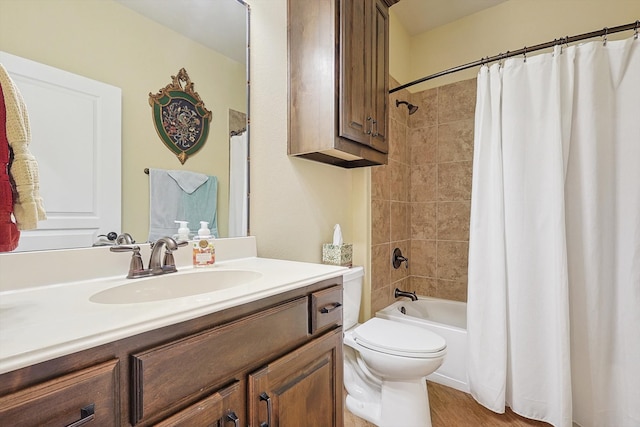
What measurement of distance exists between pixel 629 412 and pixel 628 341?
317 millimetres

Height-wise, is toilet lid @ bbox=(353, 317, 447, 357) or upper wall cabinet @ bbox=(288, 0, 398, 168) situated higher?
upper wall cabinet @ bbox=(288, 0, 398, 168)

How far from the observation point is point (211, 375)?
2.13ft

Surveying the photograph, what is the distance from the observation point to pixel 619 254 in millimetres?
1421

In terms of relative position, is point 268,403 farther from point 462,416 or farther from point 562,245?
point 562,245

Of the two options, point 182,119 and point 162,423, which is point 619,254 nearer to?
point 162,423

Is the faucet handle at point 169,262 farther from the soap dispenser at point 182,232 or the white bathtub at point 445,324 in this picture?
the white bathtub at point 445,324

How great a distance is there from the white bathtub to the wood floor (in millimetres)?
111

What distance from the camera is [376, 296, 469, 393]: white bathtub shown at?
6.02 feet

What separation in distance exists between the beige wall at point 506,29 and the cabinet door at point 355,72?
94cm

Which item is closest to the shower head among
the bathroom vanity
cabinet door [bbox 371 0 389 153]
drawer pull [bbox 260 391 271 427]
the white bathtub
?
cabinet door [bbox 371 0 389 153]

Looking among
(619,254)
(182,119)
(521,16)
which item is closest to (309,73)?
(182,119)

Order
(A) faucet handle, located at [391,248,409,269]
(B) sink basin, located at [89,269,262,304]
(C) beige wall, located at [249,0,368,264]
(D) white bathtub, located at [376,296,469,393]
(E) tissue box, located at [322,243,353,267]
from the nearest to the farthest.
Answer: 1. (B) sink basin, located at [89,269,262,304]
2. (C) beige wall, located at [249,0,368,264]
3. (E) tissue box, located at [322,243,353,267]
4. (D) white bathtub, located at [376,296,469,393]
5. (A) faucet handle, located at [391,248,409,269]

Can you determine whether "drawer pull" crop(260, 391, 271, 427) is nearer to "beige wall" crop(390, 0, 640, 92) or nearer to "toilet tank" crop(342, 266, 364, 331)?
"toilet tank" crop(342, 266, 364, 331)

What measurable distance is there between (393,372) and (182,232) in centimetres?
112
